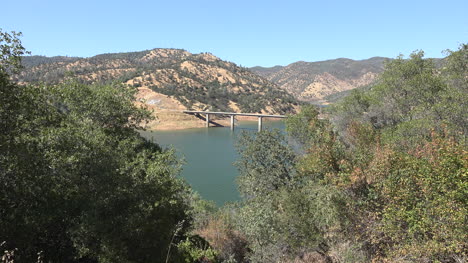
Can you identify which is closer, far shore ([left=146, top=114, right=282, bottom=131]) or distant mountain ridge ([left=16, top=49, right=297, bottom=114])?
far shore ([left=146, top=114, right=282, bottom=131])

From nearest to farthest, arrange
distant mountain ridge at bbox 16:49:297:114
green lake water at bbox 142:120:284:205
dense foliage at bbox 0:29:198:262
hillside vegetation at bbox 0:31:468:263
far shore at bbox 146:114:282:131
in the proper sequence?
1. dense foliage at bbox 0:29:198:262
2. hillside vegetation at bbox 0:31:468:263
3. green lake water at bbox 142:120:284:205
4. far shore at bbox 146:114:282:131
5. distant mountain ridge at bbox 16:49:297:114

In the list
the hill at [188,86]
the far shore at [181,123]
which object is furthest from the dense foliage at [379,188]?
the hill at [188,86]

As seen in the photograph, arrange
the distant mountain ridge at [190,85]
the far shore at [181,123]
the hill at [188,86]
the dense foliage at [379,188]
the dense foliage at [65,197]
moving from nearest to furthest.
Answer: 1. the dense foliage at [65,197]
2. the dense foliage at [379,188]
3. the far shore at [181,123]
4. the hill at [188,86]
5. the distant mountain ridge at [190,85]

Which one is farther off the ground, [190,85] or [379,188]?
[190,85]

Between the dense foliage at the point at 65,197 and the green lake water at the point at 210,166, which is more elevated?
the dense foliage at the point at 65,197

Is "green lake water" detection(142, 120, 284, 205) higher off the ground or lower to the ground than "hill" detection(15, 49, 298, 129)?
lower

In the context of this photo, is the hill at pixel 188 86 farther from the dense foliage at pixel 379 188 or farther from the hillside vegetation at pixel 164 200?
the hillside vegetation at pixel 164 200

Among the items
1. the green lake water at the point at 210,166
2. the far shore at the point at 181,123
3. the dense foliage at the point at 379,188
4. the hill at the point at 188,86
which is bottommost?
the green lake water at the point at 210,166

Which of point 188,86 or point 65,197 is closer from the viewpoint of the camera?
point 65,197

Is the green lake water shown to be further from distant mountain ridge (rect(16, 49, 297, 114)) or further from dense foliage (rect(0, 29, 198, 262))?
distant mountain ridge (rect(16, 49, 297, 114))

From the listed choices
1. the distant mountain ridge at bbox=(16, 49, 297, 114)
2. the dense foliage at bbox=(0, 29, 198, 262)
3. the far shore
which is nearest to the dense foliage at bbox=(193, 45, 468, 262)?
the dense foliage at bbox=(0, 29, 198, 262)

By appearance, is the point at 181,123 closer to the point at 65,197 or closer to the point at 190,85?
the point at 190,85

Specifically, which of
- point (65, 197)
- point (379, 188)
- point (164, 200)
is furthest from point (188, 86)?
point (65, 197)

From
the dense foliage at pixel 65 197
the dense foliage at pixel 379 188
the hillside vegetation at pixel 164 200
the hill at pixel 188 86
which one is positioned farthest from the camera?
the hill at pixel 188 86
